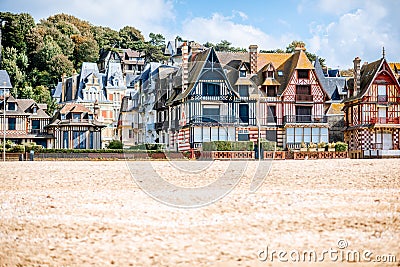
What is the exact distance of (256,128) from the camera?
46.3m

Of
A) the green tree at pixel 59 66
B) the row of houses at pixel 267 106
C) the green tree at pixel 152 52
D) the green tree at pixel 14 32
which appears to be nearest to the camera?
the row of houses at pixel 267 106

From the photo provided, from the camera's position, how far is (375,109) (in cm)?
4659

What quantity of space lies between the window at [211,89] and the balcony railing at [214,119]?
5.29 feet

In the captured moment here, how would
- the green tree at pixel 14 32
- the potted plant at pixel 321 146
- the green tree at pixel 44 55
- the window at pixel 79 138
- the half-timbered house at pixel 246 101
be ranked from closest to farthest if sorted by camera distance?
the potted plant at pixel 321 146, the half-timbered house at pixel 246 101, the window at pixel 79 138, the green tree at pixel 44 55, the green tree at pixel 14 32

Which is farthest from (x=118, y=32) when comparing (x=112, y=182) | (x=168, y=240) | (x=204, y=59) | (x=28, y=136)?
(x=168, y=240)

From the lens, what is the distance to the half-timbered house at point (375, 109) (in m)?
45.6

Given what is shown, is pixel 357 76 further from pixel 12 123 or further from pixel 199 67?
pixel 12 123

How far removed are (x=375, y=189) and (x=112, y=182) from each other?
7724 mm

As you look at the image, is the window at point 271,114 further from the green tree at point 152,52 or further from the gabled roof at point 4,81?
the green tree at point 152,52

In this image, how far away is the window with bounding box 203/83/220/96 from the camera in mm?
44469

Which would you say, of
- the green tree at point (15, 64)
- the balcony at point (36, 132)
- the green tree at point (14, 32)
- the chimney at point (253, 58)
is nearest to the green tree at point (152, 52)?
the green tree at point (14, 32)

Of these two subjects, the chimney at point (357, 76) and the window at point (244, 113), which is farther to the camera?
the chimney at point (357, 76)

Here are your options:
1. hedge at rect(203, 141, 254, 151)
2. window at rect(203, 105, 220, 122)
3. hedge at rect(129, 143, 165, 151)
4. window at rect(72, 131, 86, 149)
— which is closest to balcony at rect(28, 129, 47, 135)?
window at rect(72, 131, 86, 149)

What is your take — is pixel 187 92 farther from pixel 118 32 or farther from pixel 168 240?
pixel 118 32
